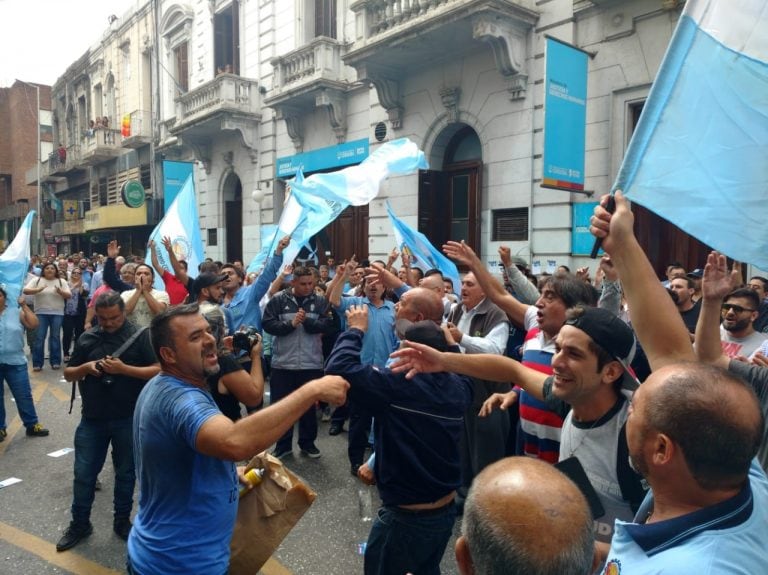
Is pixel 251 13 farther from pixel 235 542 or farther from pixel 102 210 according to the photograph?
pixel 235 542

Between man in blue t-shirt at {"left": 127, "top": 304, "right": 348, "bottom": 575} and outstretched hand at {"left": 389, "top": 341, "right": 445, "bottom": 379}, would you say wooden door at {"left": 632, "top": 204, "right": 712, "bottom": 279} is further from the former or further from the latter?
man in blue t-shirt at {"left": 127, "top": 304, "right": 348, "bottom": 575}

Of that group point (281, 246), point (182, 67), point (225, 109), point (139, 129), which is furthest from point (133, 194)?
point (281, 246)

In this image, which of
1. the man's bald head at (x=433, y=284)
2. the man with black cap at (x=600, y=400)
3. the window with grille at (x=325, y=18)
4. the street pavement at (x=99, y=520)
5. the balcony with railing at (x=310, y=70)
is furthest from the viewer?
the window with grille at (x=325, y=18)

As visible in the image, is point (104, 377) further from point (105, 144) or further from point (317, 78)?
point (105, 144)

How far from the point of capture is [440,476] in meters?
2.43

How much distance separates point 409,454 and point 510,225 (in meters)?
7.92

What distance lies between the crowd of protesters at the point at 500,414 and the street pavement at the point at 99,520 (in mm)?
179

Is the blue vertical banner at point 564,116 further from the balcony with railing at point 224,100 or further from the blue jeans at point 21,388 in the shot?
the balcony with railing at point 224,100

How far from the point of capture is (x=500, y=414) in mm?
3834

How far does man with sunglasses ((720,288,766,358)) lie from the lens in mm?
4051

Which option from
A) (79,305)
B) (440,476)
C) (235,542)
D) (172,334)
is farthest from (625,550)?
(79,305)

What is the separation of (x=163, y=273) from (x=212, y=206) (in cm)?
1115

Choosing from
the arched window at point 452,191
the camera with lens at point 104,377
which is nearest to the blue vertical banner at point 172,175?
the arched window at point 452,191

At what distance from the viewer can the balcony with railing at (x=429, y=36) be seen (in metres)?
9.03
